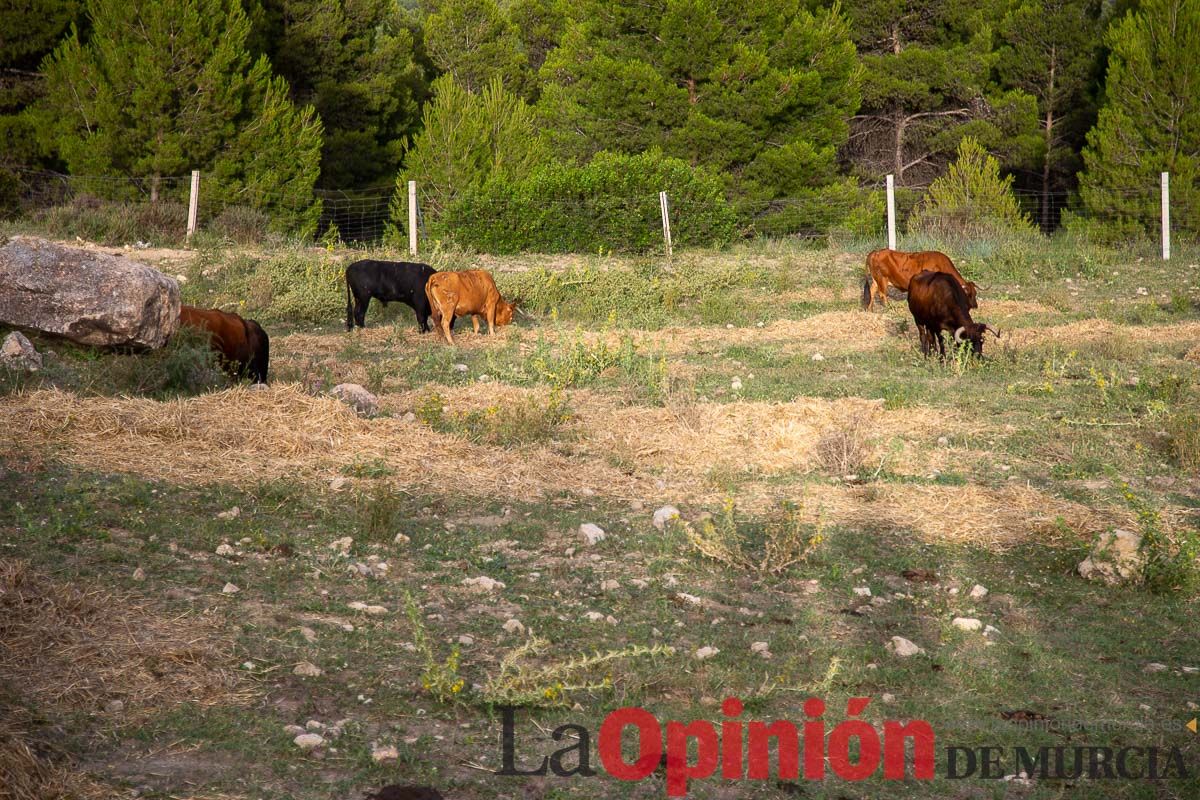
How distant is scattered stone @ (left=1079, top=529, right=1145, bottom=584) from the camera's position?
19.5ft

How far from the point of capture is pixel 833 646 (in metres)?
5.21

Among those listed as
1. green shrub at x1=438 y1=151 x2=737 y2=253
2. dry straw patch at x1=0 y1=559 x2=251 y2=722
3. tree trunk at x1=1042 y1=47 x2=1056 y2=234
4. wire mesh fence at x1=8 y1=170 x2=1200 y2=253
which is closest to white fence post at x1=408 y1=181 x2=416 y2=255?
wire mesh fence at x1=8 y1=170 x2=1200 y2=253

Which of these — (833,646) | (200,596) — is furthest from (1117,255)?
(200,596)

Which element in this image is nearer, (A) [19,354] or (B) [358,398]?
(A) [19,354]

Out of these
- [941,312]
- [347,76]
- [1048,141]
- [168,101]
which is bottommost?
[941,312]

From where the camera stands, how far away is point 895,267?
15789 millimetres

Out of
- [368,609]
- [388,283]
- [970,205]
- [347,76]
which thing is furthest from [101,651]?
[347,76]

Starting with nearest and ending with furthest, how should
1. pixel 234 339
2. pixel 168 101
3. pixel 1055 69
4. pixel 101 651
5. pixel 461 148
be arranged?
pixel 101 651, pixel 234 339, pixel 168 101, pixel 461 148, pixel 1055 69

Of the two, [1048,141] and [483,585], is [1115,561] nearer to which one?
[483,585]

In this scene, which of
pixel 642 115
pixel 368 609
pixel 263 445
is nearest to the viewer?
pixel 368 609

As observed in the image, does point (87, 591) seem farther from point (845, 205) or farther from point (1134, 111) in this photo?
point (1134, 111)

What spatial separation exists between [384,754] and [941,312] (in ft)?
30.6

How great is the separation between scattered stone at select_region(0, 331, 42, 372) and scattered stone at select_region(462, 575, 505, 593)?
455 centimetres

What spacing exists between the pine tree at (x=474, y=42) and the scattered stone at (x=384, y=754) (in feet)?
112
